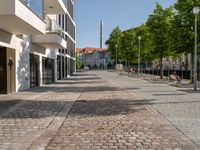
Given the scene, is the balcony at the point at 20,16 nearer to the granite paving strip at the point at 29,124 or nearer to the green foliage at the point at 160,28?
the granite paving strip at the point at 29,124

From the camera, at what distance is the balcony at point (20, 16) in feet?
52.3

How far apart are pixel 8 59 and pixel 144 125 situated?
1305 cm

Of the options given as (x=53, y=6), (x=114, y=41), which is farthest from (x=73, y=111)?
(x=114, y=41)

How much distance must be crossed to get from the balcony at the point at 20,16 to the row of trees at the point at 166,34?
487 inches

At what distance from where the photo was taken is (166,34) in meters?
43.0

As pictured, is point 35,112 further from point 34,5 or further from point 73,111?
point 34,5

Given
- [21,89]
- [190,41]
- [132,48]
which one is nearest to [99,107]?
[21,89]

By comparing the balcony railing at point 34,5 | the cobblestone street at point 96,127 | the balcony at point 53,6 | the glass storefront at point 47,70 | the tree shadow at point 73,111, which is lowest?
the tree shadow at point 73,111

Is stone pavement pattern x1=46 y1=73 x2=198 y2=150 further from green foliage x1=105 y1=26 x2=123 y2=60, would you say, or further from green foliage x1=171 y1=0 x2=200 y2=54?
green foliage x1=105 y1=26 x2=123 y2=60

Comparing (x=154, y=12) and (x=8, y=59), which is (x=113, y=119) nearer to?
(x=8, y=59)

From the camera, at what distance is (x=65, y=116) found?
1270 centimetres

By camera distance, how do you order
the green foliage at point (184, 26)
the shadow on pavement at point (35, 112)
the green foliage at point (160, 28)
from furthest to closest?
the green foliage at point (160, 28)
the green foliage at point (184, 26)
the shadow on pavement at point (35, 112)

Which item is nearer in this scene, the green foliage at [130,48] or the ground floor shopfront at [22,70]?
the ground floor shopfront at [22,70]

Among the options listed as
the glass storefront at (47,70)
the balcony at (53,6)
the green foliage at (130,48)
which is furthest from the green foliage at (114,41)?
the balcony at (53,6)
